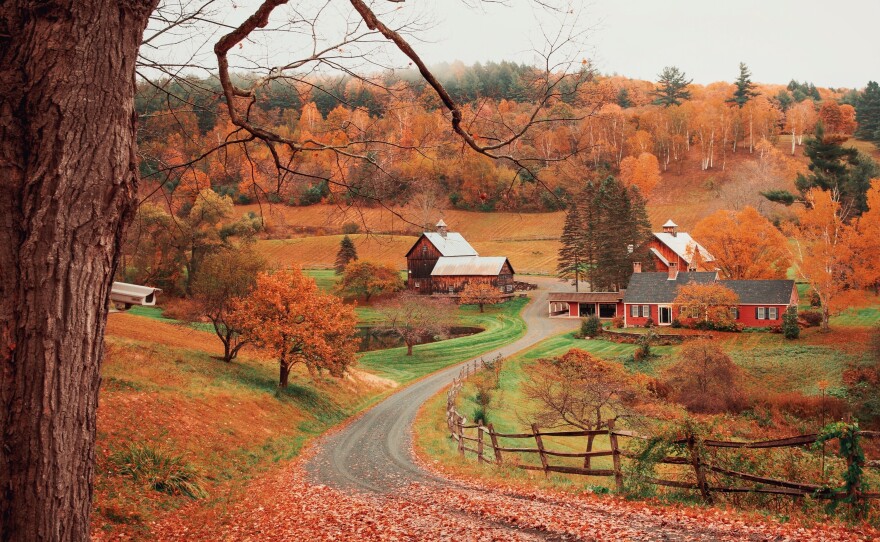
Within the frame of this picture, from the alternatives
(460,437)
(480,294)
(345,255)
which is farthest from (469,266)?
(460,437)

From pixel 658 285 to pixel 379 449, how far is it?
114 ft

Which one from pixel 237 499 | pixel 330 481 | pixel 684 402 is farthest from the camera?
pixel 684 402

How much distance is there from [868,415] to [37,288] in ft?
99.7

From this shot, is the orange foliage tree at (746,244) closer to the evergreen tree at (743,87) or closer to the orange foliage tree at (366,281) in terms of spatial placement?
the orange foliage tree at (366,281)

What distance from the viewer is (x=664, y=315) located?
46.6 meters

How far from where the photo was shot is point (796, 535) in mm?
6262

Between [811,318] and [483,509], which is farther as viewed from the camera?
[811,318]

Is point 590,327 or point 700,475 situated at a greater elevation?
point 700,475

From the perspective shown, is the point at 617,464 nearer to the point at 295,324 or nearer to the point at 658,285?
the point at 295,324

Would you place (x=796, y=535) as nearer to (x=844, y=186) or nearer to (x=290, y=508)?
(x=290, y=508)

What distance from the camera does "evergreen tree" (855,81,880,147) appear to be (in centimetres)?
9800

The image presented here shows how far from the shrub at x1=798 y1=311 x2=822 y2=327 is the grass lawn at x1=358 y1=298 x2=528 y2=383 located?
60.8 feet

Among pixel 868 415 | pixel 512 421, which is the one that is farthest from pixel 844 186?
pixel 512 421

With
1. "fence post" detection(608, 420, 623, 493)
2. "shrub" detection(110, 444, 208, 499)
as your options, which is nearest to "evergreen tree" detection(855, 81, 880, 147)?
"fence post" detection(608, 420, 623, 493)
